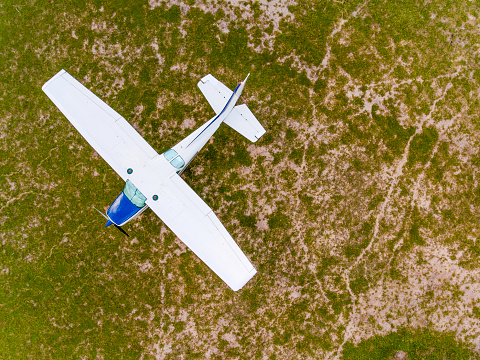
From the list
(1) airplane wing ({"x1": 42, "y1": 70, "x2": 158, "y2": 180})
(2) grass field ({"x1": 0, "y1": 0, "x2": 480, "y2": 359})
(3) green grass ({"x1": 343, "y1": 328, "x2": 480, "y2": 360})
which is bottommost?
(3) green grass ({"x1": 343, "y1": 328, "x2": 480, "y2": 360})

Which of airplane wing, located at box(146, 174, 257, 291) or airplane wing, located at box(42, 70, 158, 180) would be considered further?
airplane wing, located at box(42, 70, 158, 180)

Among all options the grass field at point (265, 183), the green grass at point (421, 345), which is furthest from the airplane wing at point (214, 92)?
the green grass at point (421, 345)

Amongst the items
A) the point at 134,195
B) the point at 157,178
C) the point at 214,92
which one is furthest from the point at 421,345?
the point at 214,92

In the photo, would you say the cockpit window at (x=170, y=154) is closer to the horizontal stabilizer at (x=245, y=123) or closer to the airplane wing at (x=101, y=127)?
the airplane wing at (x=101, y=127)

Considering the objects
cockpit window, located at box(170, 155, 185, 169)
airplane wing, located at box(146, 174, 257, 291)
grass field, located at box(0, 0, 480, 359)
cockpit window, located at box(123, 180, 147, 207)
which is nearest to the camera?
airplane wing, located at box(146, 174, 257, 291)

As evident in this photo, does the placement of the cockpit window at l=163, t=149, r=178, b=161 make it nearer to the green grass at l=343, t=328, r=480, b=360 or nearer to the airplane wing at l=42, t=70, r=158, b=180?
the airplane wing at l=42, t=70, r=158, b=180

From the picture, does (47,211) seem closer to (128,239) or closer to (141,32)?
(128,239)

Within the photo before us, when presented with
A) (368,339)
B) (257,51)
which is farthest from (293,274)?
(257,51)

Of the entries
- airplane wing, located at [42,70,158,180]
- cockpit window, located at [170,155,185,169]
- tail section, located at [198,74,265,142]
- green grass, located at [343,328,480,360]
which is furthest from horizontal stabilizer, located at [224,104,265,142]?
green grass, located at [343,328,480,360]
